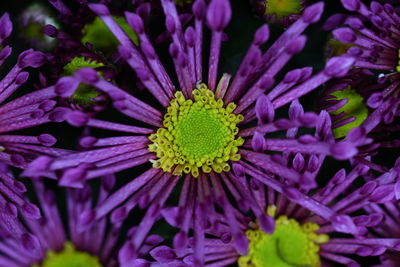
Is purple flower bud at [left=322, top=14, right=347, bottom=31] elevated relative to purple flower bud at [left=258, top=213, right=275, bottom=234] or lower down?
elevated

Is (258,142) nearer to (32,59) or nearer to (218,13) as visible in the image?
(218,13)

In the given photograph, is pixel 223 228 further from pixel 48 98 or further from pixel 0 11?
pixel 0 11

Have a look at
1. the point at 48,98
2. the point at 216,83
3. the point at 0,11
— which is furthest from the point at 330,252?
the point at 0,11

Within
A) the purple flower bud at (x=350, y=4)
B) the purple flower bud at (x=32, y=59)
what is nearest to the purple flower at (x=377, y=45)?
the purple flower bud at (x=350, y=4)

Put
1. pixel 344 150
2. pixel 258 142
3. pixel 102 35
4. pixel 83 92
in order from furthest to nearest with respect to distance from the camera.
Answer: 1. pixel 102 35
2. pixel 83 92
3. pixel 258 142
4. pixel 344 150

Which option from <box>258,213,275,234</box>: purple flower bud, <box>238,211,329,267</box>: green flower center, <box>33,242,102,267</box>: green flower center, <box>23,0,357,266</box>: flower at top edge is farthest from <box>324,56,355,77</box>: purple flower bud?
<box>33,242,102,267</box>: green flower center

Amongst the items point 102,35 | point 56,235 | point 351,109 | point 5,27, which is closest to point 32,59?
point 5,27

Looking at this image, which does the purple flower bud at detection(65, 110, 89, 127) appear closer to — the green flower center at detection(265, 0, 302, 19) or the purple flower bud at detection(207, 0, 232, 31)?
the purple flower bud at detection(207, 0, 232, 31)
